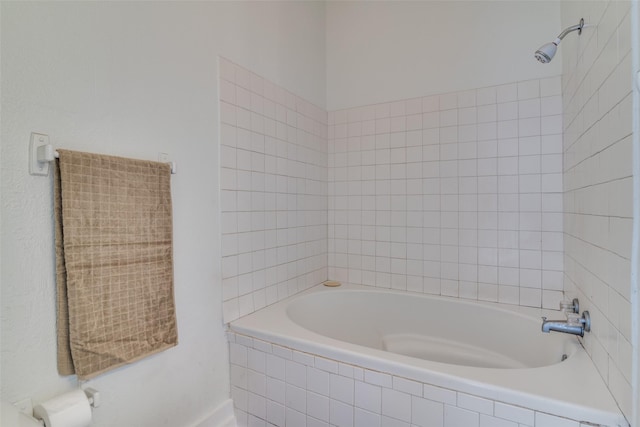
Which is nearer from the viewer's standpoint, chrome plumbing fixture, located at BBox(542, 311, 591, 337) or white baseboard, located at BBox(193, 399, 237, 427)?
chrome plumbing fixture, located at BBox(542, 311, 591, 337)

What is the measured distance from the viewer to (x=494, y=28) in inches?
73.8

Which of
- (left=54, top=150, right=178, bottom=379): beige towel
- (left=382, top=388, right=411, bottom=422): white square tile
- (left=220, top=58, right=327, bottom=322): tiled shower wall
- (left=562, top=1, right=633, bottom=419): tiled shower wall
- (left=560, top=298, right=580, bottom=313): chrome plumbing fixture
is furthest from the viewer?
(left=220, top=58, right=327, bottom=322): tiled shower wall

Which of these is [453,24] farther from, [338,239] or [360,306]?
[360,306]

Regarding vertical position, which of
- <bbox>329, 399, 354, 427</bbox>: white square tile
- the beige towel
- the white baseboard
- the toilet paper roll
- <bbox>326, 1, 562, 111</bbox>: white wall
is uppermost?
<bbox>326, 1, 562, 111</bbox>: white wall

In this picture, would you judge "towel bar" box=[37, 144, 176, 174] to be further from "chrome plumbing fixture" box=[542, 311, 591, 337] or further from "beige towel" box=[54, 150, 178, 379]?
"chrome plumbing fixture" box=[542, 311, 591, 337]

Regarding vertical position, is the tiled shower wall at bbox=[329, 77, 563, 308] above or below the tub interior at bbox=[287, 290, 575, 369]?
above

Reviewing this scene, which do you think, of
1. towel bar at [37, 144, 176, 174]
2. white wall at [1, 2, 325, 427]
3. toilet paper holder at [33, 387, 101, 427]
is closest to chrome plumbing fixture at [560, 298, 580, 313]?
white wall at [1, 2, 325, 427]

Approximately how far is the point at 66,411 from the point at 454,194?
2116 millimetres

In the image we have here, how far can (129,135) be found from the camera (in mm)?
1176

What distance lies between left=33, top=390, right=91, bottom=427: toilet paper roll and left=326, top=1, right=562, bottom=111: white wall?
2.26 meters

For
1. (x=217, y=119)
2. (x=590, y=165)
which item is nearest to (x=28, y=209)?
(x=217, y=119)

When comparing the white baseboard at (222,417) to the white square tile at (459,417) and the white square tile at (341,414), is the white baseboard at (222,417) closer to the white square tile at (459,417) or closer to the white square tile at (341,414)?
the white square tile at (341,414)

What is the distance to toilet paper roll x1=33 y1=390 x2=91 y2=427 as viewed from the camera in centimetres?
87

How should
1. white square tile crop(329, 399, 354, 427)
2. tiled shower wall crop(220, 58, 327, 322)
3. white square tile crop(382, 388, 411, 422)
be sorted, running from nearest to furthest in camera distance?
1. white square tile crop(382, 388, 411, 422)
2. white square tile crop(329, 399, 354, 427)
3. tiled shower wall crop(220, 58, 327, 322)
